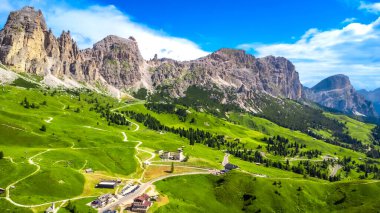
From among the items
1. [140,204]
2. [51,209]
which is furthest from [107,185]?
[51,209]

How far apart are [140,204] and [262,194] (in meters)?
69.9

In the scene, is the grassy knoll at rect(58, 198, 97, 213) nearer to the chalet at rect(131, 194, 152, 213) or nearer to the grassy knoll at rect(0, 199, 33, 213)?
the grassy knoll at rect(0, 199, 33, 213)

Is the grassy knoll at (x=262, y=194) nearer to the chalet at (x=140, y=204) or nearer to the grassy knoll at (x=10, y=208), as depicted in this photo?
the chalet at (x=140, y=204)

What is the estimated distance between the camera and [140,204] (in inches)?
5507

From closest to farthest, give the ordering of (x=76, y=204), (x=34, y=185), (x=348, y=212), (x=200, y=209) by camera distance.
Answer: (x=76, y=204) < (x=34, y=185) < (x=200, y=209) < (x=348, y=212)

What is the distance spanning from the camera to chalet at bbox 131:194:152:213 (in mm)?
138025

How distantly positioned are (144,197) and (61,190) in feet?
111

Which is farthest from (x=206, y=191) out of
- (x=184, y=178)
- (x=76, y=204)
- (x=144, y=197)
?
(x=76, y=204)

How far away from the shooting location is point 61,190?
147375 millimetres

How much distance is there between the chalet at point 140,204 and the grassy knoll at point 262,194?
1726 centimetres

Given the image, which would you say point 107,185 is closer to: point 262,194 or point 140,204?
point 140,204

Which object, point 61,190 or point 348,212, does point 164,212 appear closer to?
point 61,190

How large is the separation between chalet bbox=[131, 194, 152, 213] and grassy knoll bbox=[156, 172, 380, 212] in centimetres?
1726

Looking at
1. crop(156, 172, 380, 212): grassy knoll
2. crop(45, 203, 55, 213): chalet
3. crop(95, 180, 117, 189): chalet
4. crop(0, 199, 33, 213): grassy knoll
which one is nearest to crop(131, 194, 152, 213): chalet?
crop(156, 172, 380, 212): grassy knoll
